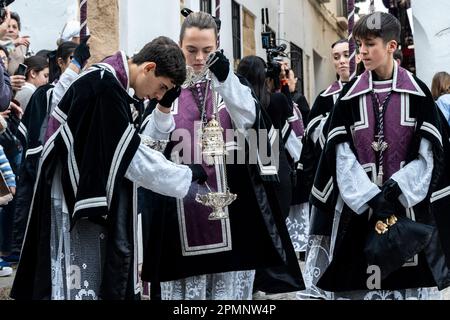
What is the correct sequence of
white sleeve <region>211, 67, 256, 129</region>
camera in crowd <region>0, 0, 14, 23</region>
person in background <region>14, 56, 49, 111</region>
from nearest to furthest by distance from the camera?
white sleeve <region>211, 67, 256, 129</region> < camera in crowd <region>0, 0, 14, 23</region> < person in background <region>14, 56, 49, 111</region>

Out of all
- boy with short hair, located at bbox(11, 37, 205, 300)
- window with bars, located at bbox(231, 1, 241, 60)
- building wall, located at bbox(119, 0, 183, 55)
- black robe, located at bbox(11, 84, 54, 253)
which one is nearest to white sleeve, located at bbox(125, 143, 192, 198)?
boy with short hair, located at bbox(11, 37, 205, 300)

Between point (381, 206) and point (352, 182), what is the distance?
0.21m

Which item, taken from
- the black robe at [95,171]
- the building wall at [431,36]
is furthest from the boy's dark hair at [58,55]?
the building wall at [431,36]

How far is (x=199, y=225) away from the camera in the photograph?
190 inches

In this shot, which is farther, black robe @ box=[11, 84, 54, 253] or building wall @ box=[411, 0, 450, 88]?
building wall @ box=[411, 0, 450, 88]

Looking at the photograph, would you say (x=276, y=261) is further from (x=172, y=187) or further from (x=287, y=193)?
(x=287, y=193)

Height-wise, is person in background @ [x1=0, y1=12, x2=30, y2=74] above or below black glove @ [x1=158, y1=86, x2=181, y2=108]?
above

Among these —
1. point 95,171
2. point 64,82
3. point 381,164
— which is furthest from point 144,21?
point 95,171

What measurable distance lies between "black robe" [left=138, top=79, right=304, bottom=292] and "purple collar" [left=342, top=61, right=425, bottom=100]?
1.75ft

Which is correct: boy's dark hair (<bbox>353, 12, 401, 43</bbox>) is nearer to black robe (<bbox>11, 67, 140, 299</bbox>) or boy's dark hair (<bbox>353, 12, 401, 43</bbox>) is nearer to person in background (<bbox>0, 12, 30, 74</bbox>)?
black robe (<bbox>11, 67, 140, 299</bbox>)

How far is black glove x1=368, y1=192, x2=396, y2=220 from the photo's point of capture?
15.4ft

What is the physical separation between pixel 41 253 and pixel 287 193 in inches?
105

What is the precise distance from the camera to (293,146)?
27.1ft

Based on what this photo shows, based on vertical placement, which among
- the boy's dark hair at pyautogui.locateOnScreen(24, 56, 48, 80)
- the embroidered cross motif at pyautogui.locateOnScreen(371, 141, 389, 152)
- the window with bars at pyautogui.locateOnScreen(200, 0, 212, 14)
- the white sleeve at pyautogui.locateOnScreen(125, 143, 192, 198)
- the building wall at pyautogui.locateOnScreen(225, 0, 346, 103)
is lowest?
the white sleeve at pyautogui.locateOnScreen(125, 143, 192, 198)
